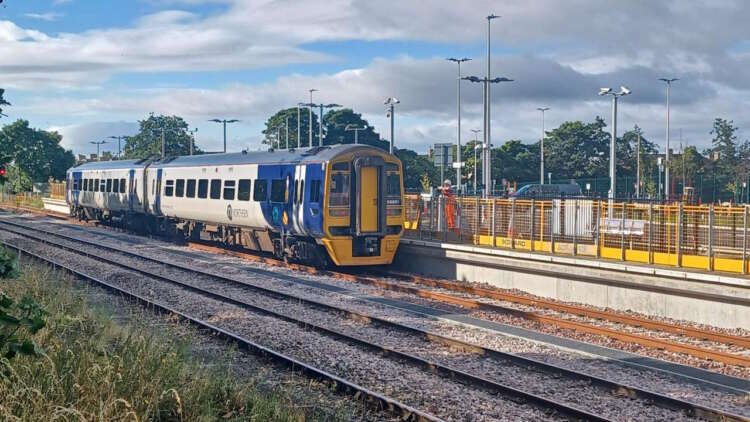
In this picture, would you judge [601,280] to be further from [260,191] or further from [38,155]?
[38,155]

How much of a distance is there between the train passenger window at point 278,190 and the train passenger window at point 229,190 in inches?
104

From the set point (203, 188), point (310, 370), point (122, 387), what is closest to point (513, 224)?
point (203, 188)

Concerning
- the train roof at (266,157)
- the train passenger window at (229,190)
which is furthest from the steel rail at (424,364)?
the train passenger window at (229,190)

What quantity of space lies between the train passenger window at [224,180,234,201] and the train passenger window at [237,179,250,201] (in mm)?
473

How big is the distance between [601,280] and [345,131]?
61170mm

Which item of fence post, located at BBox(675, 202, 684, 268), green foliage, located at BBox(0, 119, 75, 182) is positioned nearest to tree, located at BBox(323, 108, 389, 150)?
green foliage, located at BBox(0, 119, 75, 182)

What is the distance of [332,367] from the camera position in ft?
33.3

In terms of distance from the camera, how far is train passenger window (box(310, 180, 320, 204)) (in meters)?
19.4

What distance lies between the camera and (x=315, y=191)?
19531 millimetres

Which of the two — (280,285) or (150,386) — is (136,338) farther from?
(280,285)

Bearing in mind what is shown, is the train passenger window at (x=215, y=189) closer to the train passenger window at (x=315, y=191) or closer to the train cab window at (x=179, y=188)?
the train cab window at (x=179, y=188)

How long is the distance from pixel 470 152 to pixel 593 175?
40.6ft

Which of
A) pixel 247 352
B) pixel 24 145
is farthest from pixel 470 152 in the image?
pixel 247 352

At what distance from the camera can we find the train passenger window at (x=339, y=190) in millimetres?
19364
